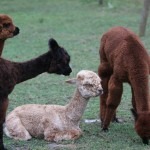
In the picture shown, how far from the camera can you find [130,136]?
7.19 metres

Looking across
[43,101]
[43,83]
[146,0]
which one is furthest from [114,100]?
[146,0]

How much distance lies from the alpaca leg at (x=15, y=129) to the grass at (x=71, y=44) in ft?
0.30

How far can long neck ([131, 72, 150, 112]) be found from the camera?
21.6 ft

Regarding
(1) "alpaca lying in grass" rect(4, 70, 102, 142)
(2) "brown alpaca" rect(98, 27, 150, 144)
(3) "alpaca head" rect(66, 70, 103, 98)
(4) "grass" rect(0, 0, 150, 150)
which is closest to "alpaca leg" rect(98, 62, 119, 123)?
(2) "brown alpaca" rect(98, 27, 150, 144)

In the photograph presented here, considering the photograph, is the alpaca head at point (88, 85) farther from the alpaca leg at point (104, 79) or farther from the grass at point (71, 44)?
the alpaca leg at point (104, 79)

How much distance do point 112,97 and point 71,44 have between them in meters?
7.72

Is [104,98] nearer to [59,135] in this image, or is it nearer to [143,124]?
[59,135]

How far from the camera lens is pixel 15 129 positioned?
273 inches

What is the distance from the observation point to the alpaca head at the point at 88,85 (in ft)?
22.2

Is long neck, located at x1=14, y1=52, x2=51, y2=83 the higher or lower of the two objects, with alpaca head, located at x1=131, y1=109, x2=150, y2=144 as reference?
higher

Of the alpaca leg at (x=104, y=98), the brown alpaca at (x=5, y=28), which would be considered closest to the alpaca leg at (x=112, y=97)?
the alpaca leg at (x=104, y=98)

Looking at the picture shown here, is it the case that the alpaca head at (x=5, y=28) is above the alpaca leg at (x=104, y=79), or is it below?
above

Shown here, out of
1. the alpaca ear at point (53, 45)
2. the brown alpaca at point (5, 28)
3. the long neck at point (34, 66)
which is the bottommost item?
the long neck at point (34, 66)

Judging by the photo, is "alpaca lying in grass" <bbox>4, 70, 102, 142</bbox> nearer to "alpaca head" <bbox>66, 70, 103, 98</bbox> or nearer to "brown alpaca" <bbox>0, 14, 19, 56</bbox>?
"alpaca head" <bbox>66, 70, 103, 98</bbox>
